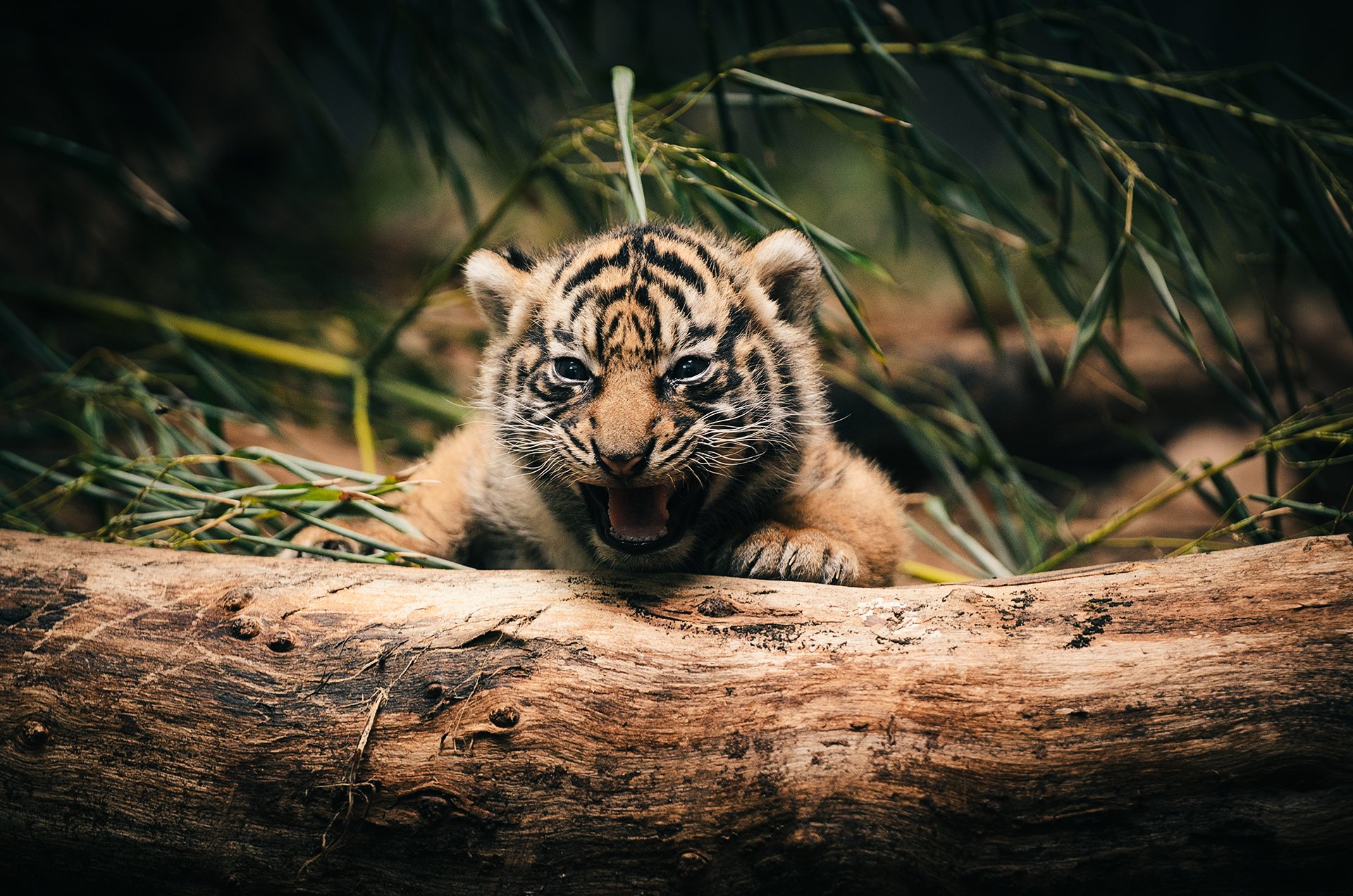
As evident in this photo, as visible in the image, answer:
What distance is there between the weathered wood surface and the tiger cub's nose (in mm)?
322

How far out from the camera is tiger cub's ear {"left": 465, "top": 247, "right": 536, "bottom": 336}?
2.72 m

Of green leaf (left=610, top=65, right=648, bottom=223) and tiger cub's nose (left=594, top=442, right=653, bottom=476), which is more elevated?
green leaf (left=610, top=65, right=648, bottom=223)

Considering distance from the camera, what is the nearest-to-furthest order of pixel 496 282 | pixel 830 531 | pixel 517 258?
1. pixel 830 531
2. pixel 496 282
3. pixel 517 258

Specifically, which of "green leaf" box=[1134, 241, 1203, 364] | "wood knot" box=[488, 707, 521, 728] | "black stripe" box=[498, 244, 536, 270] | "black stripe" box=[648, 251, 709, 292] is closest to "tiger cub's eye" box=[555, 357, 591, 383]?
Answer: "black stripe" box=[648, 251, 709, 292]

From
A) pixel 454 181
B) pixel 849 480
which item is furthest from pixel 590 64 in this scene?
pixel 849 480

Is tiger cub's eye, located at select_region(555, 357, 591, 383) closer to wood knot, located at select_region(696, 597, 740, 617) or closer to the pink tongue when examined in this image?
the pink tongue

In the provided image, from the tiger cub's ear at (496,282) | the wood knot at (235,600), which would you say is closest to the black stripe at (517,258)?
the tiger cub's ear at (496,282)

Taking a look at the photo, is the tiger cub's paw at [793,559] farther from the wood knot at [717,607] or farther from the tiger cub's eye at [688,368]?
the tiger cub's eye at [688,368]

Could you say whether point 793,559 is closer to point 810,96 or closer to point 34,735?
point 810,96

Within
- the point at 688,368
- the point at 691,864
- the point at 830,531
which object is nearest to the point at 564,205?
the point at 688,368

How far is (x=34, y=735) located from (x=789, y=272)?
2230 mm

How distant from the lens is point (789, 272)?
8.50 feet

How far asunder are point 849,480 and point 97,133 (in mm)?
4172

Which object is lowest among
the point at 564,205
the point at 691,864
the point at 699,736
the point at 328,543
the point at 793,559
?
the point at 691,864
